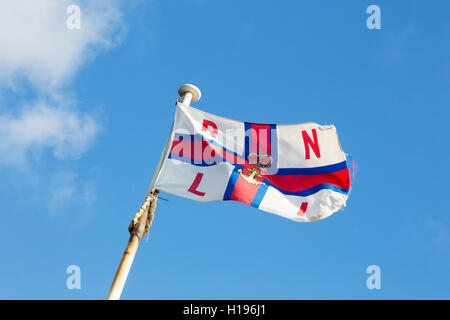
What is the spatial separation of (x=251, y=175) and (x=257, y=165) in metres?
0.59

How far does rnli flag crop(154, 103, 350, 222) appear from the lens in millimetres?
12250

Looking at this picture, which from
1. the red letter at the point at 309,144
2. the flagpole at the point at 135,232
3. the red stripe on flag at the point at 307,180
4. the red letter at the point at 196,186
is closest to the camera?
the flagpole at the point at 135,232

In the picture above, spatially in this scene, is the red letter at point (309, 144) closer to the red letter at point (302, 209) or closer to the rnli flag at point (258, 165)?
the rnli flag at point (258, 165)

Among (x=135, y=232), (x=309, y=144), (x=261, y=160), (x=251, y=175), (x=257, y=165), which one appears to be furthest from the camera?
(x=309, y=144)

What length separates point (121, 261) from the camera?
396 inches

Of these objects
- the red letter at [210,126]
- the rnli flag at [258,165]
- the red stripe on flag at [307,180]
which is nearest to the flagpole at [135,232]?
the rnli flag at [258,165]

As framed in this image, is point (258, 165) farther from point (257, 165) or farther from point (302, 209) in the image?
point (302, 209)

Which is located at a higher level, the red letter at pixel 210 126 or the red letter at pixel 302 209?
the red letter at pixel 210 126

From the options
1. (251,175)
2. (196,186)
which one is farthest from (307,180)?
(196,186)

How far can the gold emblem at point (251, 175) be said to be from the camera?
1291cm

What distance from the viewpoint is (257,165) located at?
531 inches
